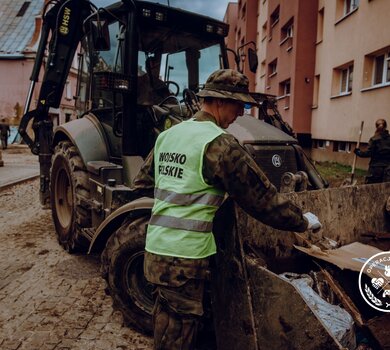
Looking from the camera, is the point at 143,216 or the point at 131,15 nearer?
the point at 143,216

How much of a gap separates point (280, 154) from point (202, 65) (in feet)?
4.91

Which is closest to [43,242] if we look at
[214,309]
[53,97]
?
[53,97]

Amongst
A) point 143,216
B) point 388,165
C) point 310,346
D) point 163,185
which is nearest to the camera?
point 310,346

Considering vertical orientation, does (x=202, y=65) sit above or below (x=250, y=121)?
above

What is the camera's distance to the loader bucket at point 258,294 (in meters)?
2.24

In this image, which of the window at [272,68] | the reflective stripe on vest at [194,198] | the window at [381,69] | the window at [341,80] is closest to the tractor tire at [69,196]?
the reflective stripe on vest at [194,198]

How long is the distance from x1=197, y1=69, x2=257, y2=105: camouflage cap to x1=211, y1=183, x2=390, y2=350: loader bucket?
2.08ft

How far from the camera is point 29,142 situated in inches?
263

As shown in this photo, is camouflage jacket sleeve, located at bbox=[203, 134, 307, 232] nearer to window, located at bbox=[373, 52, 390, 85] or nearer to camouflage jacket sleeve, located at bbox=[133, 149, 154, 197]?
camouflage jacket sleeve, located at bbox=[133, 149, 154, 197]

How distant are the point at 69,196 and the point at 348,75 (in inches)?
444

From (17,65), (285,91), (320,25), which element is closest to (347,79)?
(320,25)

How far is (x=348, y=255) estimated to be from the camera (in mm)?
3086

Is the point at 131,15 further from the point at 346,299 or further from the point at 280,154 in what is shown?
the point at 346,299

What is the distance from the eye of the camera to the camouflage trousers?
2.30m
